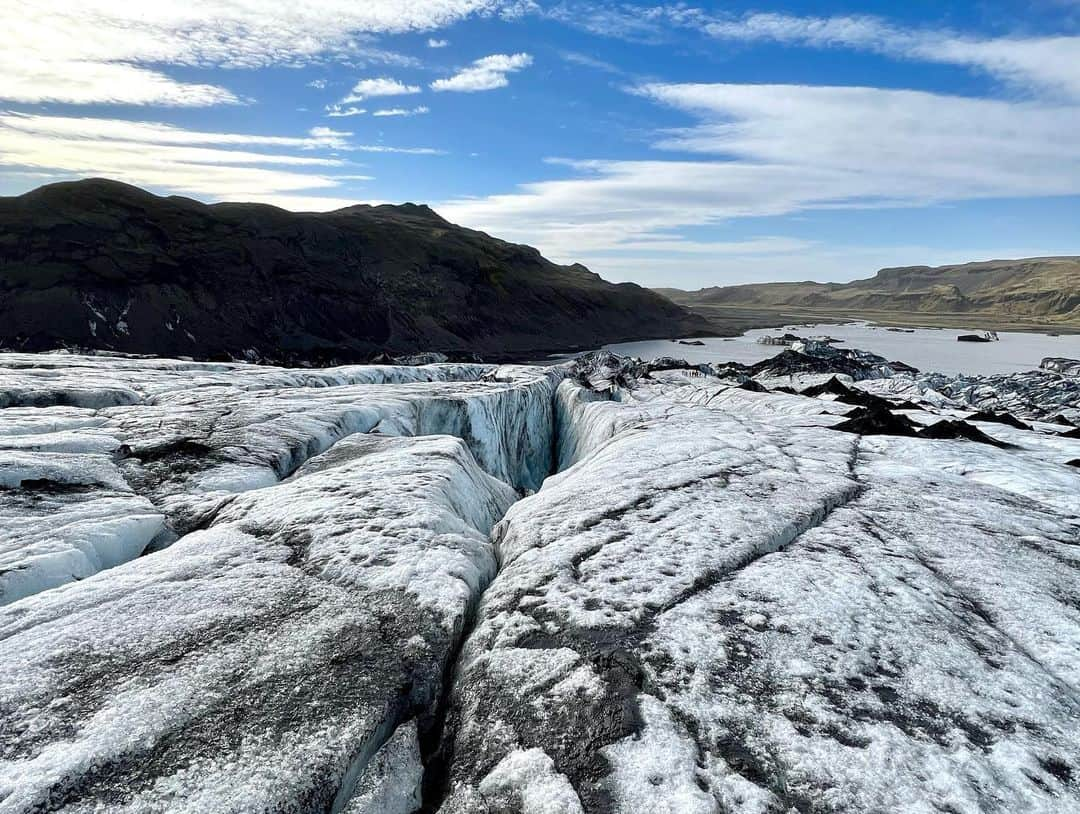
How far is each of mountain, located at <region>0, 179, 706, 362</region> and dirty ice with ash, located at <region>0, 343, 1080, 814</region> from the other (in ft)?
149

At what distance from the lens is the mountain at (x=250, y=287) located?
54.8 metres

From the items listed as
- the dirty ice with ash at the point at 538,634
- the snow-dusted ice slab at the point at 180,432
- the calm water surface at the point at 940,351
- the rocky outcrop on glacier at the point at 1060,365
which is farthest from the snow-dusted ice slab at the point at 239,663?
the calm water surface at the point at 940,351

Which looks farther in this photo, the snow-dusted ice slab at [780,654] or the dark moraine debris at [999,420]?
the dark moraine debris at [999,420]

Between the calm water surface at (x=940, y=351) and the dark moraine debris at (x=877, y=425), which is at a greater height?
the dark moraine debris at (x=877, y=425)

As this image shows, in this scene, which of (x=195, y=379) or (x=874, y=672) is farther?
(x=195, y=379)

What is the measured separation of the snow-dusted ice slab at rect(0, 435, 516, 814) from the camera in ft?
11.5

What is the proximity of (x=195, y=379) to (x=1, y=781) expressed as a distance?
17.7 m

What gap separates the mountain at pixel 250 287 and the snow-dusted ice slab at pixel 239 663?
46859mm

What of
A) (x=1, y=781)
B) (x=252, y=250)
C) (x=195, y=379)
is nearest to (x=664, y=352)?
(x=252, y=250)

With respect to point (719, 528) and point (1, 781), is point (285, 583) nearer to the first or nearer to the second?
point (1, 781)

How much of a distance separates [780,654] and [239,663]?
14.4 feet

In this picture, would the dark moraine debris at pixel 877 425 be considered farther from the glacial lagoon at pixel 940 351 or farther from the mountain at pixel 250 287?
the glacial lagoon at pixel 940 351

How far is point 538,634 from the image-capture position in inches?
199

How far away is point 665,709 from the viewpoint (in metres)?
4.08
